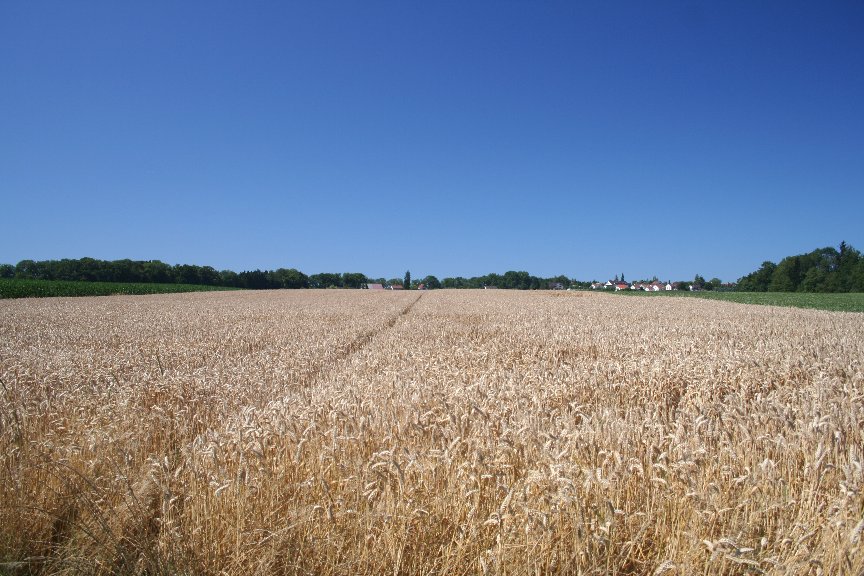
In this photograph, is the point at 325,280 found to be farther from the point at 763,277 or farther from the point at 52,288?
the point at 763,277

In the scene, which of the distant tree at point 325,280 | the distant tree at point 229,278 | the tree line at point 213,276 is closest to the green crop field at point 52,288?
the tree line at point 213,276

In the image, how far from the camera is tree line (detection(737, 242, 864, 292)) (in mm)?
98000

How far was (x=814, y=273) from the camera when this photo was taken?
110m

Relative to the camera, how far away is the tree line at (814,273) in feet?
322

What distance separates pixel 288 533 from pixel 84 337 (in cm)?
1363

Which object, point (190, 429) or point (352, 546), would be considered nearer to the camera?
point (352, 546)

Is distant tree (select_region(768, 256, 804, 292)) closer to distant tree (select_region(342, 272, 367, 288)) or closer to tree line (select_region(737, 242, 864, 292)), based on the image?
tree line (select_region(737, 242, 864, 292))

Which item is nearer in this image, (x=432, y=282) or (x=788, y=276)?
(x=788, y=276)

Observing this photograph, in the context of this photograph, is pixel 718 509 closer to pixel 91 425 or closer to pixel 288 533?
pixel 288 533

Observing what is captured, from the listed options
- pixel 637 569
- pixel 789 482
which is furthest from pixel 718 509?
pixel 789 482

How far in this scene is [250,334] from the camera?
1395cm

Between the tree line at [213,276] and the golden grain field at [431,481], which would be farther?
the tree line at [213,276]

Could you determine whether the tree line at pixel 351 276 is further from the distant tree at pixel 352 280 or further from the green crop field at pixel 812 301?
the green crop field at pixel 812 301

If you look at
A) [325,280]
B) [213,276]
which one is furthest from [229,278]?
[325,280]
